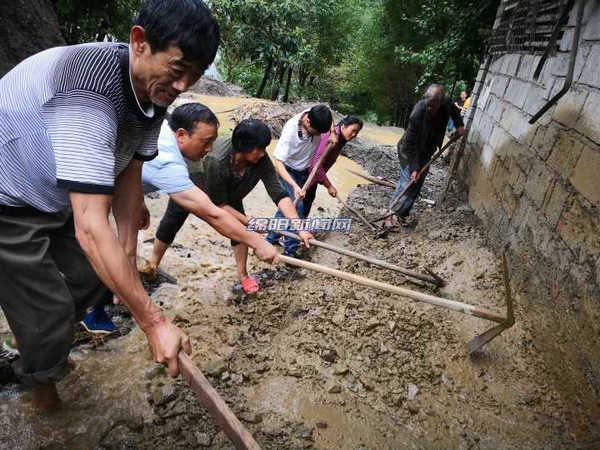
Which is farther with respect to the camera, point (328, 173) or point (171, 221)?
point (328, 173)

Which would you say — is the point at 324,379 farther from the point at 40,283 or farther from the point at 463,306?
the point at 40,283

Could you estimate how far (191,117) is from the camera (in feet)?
8.52

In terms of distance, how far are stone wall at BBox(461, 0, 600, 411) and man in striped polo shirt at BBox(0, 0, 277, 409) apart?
2284 mm

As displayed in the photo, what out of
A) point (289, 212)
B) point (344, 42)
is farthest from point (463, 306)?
point (344, 42)

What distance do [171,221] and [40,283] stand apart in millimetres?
1546

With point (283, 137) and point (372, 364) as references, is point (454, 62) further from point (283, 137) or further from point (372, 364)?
point (372, 364)

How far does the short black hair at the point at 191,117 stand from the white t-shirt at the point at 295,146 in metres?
1.51

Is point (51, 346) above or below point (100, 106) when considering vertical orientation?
Answer: below

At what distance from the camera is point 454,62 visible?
29.5ft

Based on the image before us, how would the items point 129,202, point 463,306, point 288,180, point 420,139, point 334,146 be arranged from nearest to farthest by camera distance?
point 129,202, point 463,306, point 288,180, point 334,146, point 420,139

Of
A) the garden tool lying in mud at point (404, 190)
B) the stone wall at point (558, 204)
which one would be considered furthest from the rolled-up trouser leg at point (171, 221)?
the garden tool lying in mud at point (404, 190)

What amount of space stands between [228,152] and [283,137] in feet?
3.68

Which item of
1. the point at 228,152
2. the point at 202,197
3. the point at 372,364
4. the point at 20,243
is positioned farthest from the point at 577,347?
the point at 20,243

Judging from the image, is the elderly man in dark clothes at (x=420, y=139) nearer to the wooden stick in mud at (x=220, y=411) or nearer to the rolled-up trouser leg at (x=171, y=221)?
the rolled-up trouser leg at (x=171, y=221)
